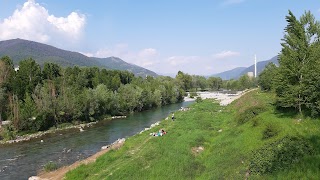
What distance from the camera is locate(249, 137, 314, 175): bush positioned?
18234 mm

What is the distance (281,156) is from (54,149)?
33.7 meters

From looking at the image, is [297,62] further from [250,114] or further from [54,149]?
[54,149]

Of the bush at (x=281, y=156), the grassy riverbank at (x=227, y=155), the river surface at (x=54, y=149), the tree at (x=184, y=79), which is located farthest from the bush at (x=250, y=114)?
the tree at (x=184, y=79)

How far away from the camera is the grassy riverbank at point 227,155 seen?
1844cm

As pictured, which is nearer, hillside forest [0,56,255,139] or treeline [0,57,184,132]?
hillside forest [0,56,255,139]

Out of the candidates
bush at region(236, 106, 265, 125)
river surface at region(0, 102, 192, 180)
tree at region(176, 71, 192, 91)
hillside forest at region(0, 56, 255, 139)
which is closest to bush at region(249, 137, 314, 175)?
bush at region(236, 106, 265, 125)

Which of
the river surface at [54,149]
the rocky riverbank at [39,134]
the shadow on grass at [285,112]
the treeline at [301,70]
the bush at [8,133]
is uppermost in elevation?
the treeline at [301,70]

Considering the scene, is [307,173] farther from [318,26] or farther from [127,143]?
[127,143]

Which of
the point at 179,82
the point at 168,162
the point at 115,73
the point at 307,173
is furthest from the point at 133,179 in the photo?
the point at 179,82

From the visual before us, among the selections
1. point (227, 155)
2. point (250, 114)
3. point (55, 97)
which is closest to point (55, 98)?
point (55, 97)

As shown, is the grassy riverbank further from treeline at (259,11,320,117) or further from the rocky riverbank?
the rocky riverbank

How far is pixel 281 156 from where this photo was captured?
61.7ft

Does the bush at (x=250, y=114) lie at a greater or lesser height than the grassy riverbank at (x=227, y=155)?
greater

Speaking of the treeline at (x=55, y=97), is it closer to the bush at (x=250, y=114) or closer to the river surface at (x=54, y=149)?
the river surface at (x=54, y=149)
